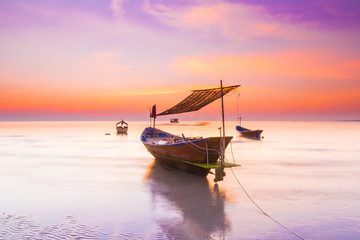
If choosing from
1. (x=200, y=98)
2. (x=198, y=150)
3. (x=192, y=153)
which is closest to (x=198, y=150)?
(x=198, y=150)

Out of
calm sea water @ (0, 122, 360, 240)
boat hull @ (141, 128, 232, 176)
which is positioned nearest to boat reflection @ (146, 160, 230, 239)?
calm sea water @ (0, 122, 360, 240)

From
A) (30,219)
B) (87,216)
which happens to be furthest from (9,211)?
(87,216)

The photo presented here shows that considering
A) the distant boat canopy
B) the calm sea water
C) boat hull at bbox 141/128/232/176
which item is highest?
the distant boat canopy

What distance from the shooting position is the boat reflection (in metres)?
7.72

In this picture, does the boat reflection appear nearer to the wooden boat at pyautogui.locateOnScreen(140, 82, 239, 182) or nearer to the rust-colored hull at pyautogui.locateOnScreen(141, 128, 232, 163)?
the wooden boat at pyautogui.locateOnScreen(140, 82, 239, 182)

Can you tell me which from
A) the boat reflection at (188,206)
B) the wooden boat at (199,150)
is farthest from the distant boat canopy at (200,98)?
the boat reflection at (188,206)

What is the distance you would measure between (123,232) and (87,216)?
2.04 meters

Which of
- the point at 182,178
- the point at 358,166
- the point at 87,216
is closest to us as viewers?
the point at 87,216

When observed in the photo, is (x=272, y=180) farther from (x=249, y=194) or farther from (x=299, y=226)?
(x=299, y=226)

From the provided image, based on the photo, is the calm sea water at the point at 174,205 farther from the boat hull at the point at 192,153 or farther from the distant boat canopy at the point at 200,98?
the distant boat canopy at the point at 200,98

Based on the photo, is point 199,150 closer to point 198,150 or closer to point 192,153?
point 198,150

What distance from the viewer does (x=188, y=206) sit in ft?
33.1

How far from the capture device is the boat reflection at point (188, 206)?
772 cm

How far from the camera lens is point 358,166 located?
801 inches
